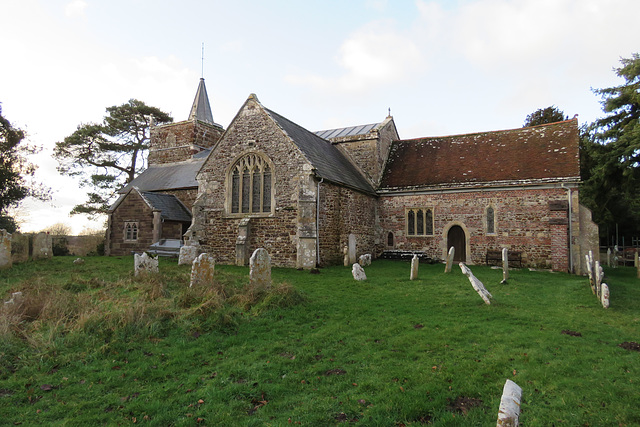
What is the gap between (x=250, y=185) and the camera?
17.8 m

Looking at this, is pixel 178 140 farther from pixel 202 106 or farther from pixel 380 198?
pixel 380 198

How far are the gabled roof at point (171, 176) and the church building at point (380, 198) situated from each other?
498 cm

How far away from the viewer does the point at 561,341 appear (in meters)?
6.23

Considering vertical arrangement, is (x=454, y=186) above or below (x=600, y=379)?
above

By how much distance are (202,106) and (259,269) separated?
102ft

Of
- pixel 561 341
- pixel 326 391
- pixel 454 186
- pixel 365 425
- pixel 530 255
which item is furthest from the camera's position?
pixel 454 186

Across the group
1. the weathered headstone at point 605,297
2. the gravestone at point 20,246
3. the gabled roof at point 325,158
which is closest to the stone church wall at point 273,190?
the gabled roof at point 325,158

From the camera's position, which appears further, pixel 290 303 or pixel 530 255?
pixel 530 255

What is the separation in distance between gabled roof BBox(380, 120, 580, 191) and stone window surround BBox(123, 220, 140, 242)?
1563 cm

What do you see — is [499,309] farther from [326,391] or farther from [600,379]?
[326,391]

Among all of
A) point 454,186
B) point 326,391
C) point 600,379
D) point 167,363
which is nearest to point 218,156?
point 454,186

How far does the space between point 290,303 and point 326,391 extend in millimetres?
3849

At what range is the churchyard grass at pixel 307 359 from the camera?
13.7 feet

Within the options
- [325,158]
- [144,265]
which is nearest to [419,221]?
[325,158]
